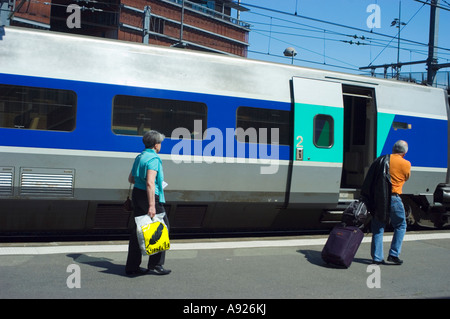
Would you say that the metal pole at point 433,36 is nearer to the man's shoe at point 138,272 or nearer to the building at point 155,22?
the man's shoe at point 138,272

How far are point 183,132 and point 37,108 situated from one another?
2172 mm

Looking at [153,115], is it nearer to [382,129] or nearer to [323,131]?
[323,131]

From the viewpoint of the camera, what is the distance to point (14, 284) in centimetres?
517

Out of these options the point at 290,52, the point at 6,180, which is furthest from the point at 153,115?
the point at 290,52

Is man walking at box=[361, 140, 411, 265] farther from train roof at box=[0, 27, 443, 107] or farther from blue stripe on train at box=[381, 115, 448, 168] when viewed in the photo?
blue stripe on train at box=[381, 115, 448, 168]

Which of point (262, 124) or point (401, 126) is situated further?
point (401, 126)

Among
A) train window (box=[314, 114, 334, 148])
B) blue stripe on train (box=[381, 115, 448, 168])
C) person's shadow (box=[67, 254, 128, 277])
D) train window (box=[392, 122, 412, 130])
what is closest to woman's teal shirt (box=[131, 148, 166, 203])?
person's shadow (box=[67, 254, 128, 277])

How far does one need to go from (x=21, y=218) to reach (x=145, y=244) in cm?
274

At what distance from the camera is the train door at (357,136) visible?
948 centimetres

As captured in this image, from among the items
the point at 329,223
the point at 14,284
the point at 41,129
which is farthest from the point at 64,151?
the point at 329,223

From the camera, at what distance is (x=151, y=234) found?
543cm

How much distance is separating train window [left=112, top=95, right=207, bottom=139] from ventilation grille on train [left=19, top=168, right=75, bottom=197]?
3.23 ft

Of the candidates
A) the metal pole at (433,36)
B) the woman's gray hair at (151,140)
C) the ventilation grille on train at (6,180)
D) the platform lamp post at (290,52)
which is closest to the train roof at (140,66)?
the ventilation grille on train at (6,180)
